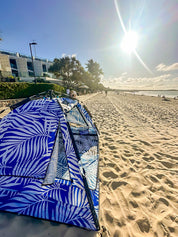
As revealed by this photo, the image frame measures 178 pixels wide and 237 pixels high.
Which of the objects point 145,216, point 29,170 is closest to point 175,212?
point 145,216

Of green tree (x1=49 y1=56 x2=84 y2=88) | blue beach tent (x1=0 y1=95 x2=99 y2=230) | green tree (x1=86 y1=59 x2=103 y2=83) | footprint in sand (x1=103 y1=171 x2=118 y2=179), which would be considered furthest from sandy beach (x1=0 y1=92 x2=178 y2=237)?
green tree (x1=86 y1=59 x2=103 y2=83)

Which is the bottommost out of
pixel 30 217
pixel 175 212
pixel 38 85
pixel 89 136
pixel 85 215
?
pixel 175 212

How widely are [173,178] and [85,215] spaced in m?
2.27

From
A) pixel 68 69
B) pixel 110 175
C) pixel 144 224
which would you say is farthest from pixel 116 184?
pixel 68 69

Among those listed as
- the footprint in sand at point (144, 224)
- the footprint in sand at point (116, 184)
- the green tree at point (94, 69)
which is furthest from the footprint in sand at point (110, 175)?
the green tree at point (94, 69)

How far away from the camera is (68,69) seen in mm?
27484

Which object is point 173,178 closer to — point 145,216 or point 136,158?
point 136,158

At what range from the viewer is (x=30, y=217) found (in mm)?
1383

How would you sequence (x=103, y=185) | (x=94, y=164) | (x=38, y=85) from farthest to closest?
1. (x=38, y=85)
2. (x=94, y=164)
3. (x=103, y=185)

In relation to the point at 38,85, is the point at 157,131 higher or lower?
lower

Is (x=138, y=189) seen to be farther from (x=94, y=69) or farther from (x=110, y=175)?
(x=94, y=69)

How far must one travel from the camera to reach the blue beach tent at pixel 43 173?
53.3 inches

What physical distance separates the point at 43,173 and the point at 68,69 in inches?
1190

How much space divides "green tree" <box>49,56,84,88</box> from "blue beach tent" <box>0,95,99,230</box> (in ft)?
93.8
